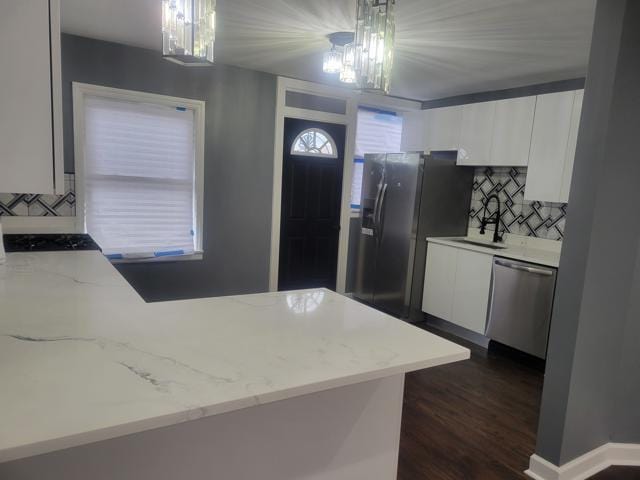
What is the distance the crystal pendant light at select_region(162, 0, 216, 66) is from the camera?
1207mm

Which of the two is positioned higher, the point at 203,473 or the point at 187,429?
the point at 187,429

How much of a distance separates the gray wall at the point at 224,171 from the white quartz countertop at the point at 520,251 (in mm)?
1771

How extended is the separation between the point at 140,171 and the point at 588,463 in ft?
11.9

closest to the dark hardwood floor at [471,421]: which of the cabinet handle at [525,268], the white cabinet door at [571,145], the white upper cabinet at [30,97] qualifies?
the cabinet handle at [525,268]

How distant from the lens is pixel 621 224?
204 cm

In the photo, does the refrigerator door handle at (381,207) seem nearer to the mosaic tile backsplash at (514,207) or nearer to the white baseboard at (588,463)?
the mosaic tile backsplash at (514,207)

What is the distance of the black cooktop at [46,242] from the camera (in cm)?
254

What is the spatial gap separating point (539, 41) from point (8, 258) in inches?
132

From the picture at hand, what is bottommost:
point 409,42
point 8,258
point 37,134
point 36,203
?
point 8,258

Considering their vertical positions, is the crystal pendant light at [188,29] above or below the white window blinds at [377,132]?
below

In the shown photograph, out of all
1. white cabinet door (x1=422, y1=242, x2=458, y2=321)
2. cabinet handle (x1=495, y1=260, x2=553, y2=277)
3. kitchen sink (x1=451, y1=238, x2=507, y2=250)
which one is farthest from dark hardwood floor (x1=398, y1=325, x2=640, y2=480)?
kitchen sink (x1=451, y1=238, x2=507, y2=250)

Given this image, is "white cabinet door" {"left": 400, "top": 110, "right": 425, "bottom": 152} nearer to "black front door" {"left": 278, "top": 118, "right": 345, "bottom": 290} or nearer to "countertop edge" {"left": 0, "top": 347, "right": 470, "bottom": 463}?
"black front door" {"left": 278, "top": 118, "right": 345, "bottom": 290}

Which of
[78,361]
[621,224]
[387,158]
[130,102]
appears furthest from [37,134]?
[387,158]

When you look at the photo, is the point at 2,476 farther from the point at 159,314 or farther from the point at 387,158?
the point at 387,158
